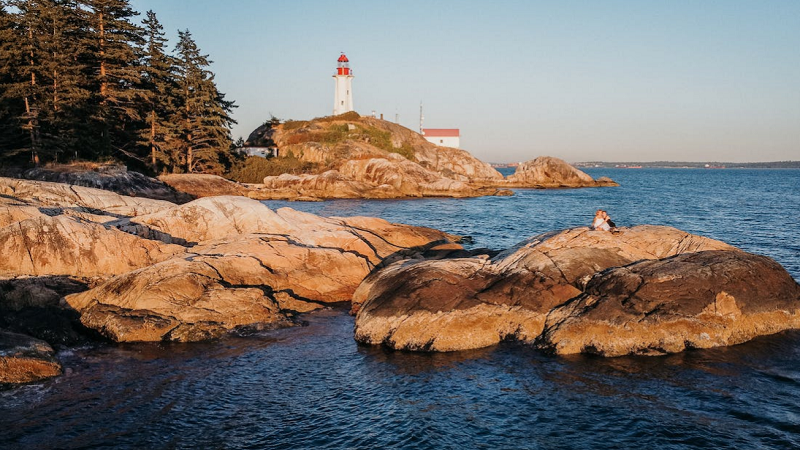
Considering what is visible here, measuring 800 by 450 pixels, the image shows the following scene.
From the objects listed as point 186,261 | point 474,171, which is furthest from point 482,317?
point 474,171

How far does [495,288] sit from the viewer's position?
645 inches

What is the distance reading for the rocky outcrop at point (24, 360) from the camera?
41.7ft

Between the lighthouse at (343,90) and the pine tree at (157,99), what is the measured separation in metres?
44.4

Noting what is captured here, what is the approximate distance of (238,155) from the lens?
68188 mm

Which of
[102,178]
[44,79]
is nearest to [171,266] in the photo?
[102,178]

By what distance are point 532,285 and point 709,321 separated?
15.5ft

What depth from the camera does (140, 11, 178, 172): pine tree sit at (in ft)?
167

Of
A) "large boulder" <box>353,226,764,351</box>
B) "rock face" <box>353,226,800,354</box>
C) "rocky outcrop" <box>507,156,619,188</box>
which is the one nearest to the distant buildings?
"rocky outcrop" <box>507,156,619,188</box>

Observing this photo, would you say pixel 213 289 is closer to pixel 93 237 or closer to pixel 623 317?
pixel 93 237

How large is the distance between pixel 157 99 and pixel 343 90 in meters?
48.2

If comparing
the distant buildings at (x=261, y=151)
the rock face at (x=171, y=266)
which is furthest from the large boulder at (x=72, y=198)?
the distant buildings at (x=261, y=151)

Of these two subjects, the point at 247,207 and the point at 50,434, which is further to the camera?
the point at 247,207

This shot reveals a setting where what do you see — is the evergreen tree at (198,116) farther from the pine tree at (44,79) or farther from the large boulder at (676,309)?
the large boulder at (676,309)

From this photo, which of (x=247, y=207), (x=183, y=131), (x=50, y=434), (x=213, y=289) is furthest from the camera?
(x=183, y=131)
